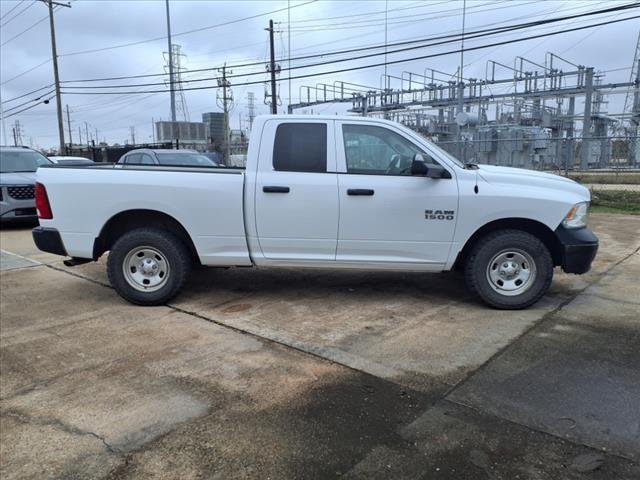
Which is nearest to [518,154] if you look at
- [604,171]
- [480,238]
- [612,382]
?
[604,171]

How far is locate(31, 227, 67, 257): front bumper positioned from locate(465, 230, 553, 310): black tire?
432 cm

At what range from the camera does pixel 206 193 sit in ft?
17.3

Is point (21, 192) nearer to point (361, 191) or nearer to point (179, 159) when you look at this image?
point (179, 159)

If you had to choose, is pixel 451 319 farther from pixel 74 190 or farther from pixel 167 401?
pixel 74 190

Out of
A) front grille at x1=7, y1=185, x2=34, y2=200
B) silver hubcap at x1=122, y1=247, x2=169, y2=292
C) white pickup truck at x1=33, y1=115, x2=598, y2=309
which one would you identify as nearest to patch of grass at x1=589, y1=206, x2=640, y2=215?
white pickup truck at x1=33, y1=115, x2=598, y2=309

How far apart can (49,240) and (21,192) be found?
663cm

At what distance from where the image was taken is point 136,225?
563 cm

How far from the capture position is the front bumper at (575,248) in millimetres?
5055

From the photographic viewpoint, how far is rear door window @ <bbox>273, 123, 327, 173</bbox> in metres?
5.24

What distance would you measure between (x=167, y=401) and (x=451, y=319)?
279cm

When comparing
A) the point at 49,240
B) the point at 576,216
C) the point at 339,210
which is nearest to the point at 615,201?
the point at 576,216

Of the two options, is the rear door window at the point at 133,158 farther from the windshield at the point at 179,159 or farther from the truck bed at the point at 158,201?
the truck bed at the point at 158,201

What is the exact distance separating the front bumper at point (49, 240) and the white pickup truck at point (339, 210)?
2cm

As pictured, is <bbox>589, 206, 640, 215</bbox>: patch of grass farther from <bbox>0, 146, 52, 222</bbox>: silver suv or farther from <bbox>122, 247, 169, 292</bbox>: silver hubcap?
<bbox>0, 146, 52, 222</bbox>: silver suv
